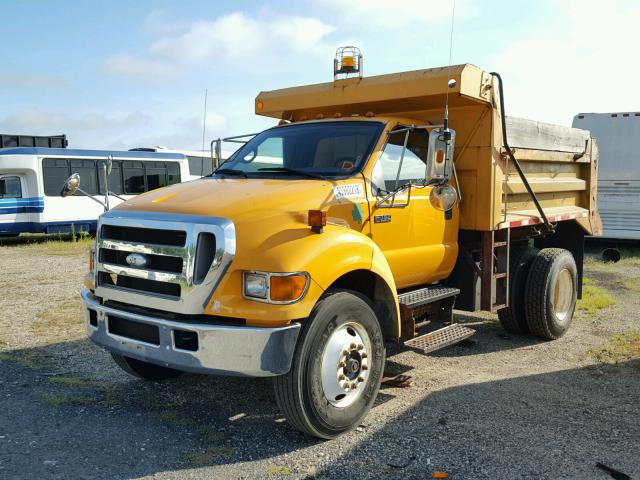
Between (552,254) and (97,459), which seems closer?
(97,459)

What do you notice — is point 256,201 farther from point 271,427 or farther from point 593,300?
point 593,300

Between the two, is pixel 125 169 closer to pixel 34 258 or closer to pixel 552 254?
pixel 34 258

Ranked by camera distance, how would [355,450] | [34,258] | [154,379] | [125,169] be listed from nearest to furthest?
[355,450], [154,379], [34,258], [125,169]

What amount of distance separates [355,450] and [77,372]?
9.74 feet

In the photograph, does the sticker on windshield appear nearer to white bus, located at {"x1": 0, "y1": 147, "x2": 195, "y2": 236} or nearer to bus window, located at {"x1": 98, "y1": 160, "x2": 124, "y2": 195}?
white bus, located at {"x1": 0, "y1": 147, "x2": 195, "y2": 236}

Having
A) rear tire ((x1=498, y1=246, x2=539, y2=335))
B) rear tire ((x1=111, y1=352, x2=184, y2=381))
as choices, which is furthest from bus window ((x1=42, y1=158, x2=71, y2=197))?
rear tire ((x1=498, y1=246, x2=539, y2=335))

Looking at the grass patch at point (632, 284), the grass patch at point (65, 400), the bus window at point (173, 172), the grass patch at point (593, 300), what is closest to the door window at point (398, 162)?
the grass patch at point (65, 400)

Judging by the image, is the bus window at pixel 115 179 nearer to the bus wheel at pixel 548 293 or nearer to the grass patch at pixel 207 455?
the bus wheel at pixel 548 293

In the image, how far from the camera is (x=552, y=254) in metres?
6.81

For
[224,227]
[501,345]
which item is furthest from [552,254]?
[224,227]

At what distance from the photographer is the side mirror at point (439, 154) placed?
444 cm

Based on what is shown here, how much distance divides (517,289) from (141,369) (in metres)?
4.07

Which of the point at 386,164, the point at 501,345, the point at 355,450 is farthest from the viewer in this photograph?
the point at 501,345

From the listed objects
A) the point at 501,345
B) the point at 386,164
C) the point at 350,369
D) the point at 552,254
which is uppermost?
the point at 386,164
